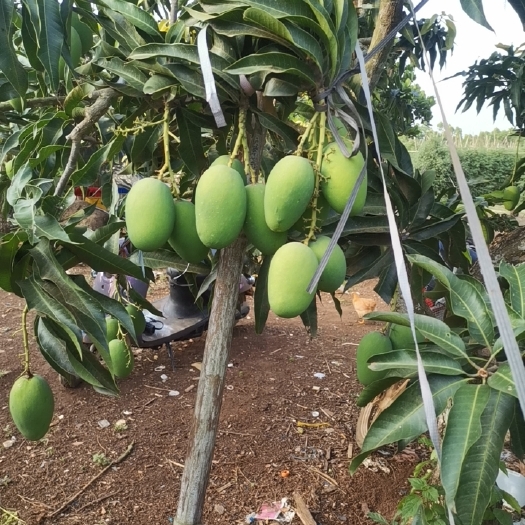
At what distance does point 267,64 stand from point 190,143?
0.94ft

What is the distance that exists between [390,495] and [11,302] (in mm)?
4303

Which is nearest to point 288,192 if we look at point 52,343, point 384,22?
point 52,343

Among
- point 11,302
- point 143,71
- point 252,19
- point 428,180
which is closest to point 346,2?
point 252,19

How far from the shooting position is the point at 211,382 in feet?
3.22

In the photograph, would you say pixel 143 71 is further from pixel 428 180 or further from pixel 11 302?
pixel 11 302

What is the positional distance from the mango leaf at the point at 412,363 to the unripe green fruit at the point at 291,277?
0.27m

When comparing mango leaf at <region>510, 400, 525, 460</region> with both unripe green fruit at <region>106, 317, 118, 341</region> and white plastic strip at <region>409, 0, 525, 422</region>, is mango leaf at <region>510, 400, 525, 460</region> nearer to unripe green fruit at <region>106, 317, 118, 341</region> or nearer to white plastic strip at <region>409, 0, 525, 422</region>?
white plastic strip at <region>409, 0, 525, 422</region>

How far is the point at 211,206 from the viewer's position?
2.37ft

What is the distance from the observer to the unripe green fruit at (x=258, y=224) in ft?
2.57

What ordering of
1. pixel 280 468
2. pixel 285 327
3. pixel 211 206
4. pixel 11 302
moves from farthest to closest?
pixel 11 302
pixel 285 327
pixel 280 468
pixel 211 206

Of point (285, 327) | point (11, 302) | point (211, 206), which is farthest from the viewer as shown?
point (11, 302)

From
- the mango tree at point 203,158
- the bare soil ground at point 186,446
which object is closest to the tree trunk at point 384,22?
the mango tree at point 203,158

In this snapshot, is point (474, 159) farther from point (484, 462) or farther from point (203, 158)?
point (484, 462)

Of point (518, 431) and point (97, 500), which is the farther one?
point (97, 500)
